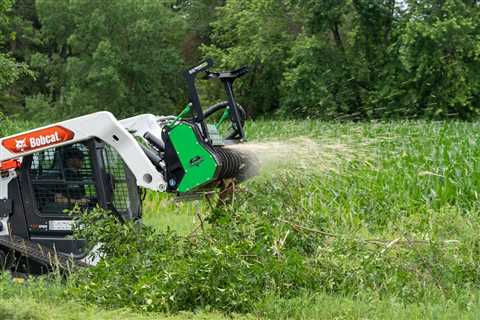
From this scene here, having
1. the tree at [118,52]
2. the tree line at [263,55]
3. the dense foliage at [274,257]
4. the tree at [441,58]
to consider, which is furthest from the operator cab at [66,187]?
the tree at [118,52]

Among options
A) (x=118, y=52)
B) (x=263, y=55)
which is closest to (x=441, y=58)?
(x=263, y=55)

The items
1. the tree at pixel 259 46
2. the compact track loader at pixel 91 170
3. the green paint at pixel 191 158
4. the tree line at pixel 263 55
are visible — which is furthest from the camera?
the tree at pixel 259 46

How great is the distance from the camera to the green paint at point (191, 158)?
7328mm

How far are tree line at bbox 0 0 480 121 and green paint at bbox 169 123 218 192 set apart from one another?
851 centimetres

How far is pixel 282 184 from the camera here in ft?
27.3

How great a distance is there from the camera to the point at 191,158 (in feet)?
24.2

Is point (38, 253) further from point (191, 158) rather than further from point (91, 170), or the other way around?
point (191, 158)

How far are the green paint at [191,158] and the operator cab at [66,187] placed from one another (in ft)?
2.75

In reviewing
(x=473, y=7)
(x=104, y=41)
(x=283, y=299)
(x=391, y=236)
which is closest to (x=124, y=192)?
(x=283, y=299)

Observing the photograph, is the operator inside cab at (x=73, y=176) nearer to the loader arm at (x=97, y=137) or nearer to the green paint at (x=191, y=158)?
the loader arm at (x=97, y=137)

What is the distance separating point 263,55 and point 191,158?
32348mm

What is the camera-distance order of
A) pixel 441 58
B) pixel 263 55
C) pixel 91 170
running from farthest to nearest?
pixel 263 55, pixel 441 58, pixel 91 170

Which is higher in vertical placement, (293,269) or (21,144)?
(21,144)

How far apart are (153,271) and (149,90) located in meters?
44.0
